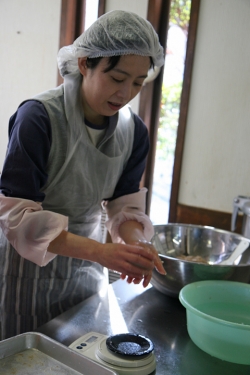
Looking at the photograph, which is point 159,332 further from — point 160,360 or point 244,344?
point 244,344

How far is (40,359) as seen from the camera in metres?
0.83

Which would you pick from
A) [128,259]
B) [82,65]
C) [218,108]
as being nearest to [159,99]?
[218,108]

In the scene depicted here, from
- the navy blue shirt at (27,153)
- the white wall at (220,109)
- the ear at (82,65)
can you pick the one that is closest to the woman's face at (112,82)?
the ear at (82,65)

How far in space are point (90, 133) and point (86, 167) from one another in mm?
109

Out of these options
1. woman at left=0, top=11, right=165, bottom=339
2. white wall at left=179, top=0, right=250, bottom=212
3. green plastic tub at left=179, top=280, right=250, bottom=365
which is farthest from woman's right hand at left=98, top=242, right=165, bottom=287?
white wall at left=179, top=0, right=250, bottom=212

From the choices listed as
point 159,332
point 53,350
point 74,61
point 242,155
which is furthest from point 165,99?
point 53,350

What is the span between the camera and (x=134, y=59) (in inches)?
46.7

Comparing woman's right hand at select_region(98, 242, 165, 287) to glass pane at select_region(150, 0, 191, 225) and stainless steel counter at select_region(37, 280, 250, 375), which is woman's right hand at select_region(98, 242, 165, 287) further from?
glass pane at select_region(150, 0, 191, 225)

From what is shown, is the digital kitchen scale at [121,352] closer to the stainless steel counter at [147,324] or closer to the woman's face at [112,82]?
the stainless steel counter at [147,324]

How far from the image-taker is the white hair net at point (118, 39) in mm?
1168

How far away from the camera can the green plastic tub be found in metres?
0.95

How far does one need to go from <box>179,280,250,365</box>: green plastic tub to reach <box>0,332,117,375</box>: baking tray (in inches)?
12.5

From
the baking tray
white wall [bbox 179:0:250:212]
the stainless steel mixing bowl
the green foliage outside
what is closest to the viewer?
the baking tray

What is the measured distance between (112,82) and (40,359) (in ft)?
2.43
